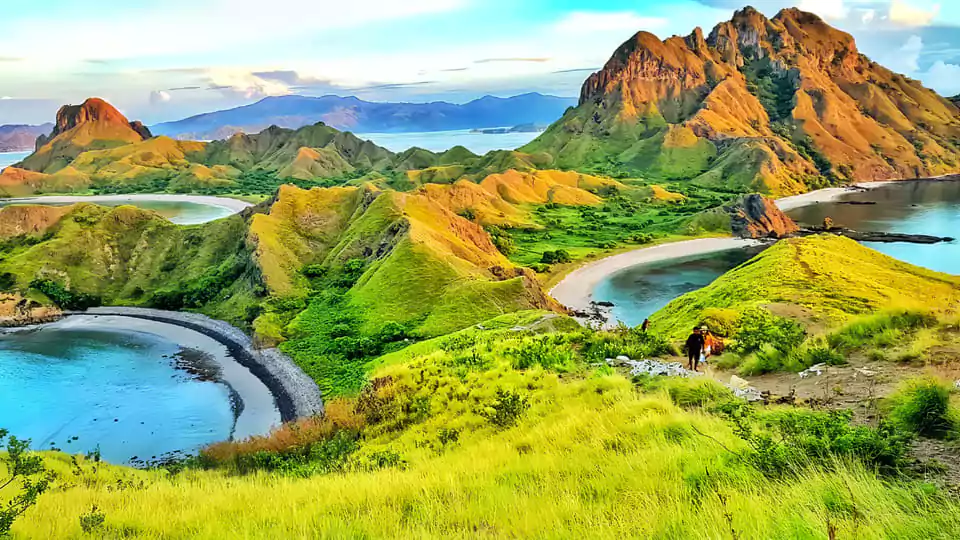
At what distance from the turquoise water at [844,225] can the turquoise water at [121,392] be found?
41398mm

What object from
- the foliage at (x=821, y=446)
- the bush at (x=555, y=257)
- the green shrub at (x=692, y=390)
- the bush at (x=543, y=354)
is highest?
the foliage at (x=821, y=446)

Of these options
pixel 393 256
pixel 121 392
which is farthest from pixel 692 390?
pixel 121 392

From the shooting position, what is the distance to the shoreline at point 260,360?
4069cm

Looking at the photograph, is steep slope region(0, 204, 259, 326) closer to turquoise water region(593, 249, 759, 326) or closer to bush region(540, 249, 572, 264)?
turquoise water region(593, 249, 759, 326)

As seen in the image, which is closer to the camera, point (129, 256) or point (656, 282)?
point (129, 256)

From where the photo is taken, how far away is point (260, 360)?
49500 mm

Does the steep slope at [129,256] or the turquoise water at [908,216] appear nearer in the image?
the steep slope at [129,256]

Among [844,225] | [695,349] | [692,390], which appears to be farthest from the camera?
[844,225]

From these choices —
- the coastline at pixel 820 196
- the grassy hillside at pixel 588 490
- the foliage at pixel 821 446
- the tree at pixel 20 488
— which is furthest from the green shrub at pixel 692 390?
the coastline at pixel 820 196

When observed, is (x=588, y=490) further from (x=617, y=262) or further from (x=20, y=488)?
(x=617, y=262)

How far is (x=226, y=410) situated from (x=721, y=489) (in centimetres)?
4244

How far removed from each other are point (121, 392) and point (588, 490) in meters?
51.6

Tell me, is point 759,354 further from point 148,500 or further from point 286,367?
point 286,367

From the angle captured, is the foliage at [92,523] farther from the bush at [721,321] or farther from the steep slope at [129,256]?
the steep slope at [129,256]
